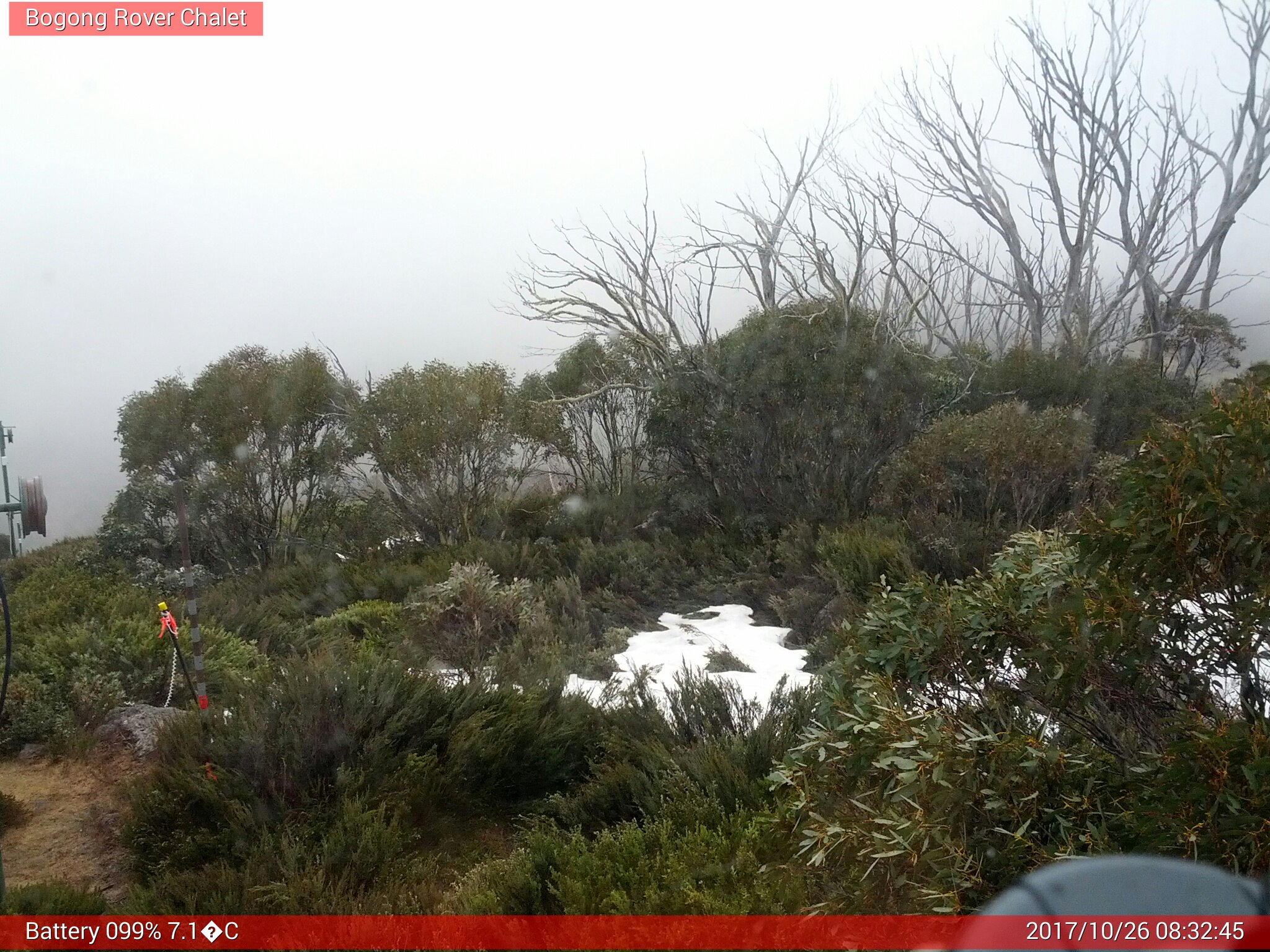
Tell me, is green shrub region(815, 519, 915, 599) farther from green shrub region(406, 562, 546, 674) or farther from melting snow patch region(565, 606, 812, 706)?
green shrub region(406, 562, 546, 674)

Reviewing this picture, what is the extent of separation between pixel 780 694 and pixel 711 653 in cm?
186

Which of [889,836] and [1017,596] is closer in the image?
[889,836]

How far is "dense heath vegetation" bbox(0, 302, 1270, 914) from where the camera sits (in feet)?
7.23

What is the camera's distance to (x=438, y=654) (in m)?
6.74

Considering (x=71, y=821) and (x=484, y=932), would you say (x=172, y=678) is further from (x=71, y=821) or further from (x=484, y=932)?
(x=484, y=932)

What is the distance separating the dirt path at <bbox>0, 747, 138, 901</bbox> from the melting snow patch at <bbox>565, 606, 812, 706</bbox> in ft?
7.66

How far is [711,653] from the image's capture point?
238 inches

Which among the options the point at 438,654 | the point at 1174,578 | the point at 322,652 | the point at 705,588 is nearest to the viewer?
the point at 1174,578

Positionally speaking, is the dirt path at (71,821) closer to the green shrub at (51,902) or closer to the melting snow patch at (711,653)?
the green shrub at (51,902)

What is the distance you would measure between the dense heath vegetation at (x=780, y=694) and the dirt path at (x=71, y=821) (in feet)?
0.73

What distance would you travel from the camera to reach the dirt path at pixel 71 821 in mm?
3672

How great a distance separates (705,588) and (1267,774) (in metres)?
6.77

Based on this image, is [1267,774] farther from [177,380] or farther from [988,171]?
[988,171]

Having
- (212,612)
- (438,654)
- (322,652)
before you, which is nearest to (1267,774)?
(322,652)
